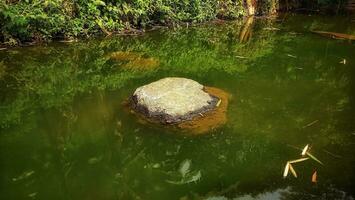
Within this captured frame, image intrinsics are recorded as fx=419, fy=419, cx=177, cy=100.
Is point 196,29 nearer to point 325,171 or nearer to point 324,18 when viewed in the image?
point 324,18

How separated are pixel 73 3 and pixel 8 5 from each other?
154 centimetres

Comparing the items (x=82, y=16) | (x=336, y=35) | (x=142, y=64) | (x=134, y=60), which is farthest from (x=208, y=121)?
(x=336, y=35)

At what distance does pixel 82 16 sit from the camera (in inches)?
412

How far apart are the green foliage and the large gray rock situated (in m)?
4.42

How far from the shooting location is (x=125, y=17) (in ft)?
37.3

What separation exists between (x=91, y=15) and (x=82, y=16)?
10.9 inches

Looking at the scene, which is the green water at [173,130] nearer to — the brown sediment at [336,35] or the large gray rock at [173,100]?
the large gray rock at [173,100]

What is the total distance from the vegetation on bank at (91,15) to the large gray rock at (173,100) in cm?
443

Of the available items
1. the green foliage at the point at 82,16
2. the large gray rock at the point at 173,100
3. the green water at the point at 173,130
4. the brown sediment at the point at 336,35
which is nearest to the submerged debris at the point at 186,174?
the green water at the point at 173,130

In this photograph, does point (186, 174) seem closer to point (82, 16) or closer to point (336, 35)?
point (82, 16)

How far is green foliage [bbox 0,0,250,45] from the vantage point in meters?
9.46

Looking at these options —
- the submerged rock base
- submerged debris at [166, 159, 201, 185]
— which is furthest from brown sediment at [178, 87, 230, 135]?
A: submerged debris at [166, 159, 201, 185]

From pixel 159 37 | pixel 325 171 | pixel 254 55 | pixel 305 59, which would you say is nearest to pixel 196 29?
pixel 159 37

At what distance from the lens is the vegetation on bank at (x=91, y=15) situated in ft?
31.1
